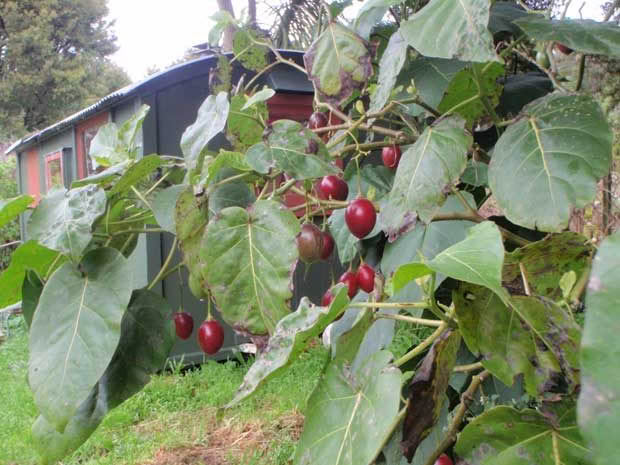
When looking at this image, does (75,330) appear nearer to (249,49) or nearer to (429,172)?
(429,172)

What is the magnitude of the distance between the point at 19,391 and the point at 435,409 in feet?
12.9

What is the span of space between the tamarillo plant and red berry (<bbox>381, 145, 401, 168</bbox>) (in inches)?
0.8

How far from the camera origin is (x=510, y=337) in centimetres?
56

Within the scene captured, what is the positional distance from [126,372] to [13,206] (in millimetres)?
299

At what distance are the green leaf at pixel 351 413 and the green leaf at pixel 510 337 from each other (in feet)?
0.29

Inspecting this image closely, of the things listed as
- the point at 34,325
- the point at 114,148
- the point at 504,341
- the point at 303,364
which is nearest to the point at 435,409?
the point at 504,341

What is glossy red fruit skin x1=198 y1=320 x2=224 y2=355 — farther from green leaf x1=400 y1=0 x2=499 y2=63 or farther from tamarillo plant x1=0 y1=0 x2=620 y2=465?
green leaf x1=400 y1=0 x2=499 y2=63

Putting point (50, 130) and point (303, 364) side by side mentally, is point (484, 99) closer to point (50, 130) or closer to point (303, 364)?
point (303, 364)

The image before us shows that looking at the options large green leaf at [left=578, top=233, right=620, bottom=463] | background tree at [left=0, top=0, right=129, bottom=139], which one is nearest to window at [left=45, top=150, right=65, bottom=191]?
large green leaf at [left=578, top=233, right=620, bottom=463]

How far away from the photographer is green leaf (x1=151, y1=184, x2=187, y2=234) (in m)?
0.77

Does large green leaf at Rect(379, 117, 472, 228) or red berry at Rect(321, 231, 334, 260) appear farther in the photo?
red berry at Rect(321, 231, 334, 260)

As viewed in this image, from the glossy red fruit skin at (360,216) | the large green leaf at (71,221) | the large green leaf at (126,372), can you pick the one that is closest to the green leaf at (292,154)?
the glossy red fruit skin at (360,216)

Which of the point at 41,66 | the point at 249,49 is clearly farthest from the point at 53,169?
the point at 41,66

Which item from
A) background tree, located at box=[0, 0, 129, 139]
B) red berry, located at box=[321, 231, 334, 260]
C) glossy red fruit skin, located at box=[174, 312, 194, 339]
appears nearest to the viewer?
red berry, located at box=[321, 231, 334, 260]
